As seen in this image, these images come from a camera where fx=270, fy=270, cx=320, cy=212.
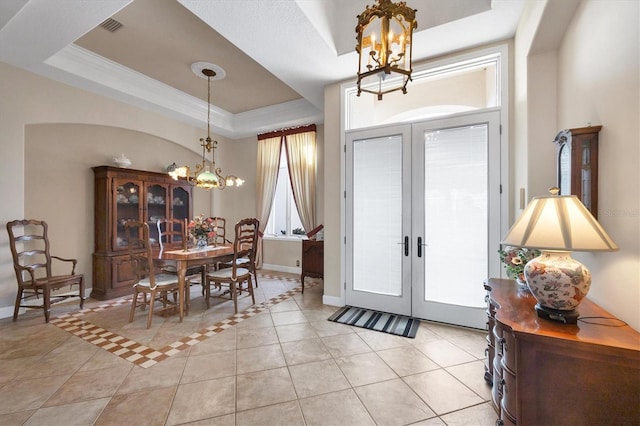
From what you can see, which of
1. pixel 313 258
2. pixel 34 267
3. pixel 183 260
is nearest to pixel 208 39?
pixel 183 260

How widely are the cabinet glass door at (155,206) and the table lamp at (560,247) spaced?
5.20 m

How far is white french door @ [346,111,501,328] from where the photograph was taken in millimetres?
2930

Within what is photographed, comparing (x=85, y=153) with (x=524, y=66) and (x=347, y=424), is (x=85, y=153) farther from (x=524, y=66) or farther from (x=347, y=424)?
(x=524, y=66)

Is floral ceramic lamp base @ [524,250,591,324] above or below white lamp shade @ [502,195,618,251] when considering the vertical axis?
below

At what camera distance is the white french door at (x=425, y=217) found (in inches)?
Answer: 115

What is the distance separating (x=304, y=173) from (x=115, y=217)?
3.25 metres

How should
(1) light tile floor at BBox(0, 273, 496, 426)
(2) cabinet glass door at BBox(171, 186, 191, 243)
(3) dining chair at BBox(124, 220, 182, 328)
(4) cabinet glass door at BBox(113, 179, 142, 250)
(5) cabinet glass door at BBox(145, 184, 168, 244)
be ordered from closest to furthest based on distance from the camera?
(1) light tile floor at BBox(0, 273, 496, 426), (3) dining chair at BBox(124, 220, 182, 328), (4) cabinet glass door at BBox(113, 179, 142, 250), (5) cabinet glass door at BBox(145, 184, 168, 244), (2) cabinet glass door at BBox(171, 186, 191, 243)

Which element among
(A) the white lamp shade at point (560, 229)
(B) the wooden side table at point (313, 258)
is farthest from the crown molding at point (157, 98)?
(A) the white lamp shade at point (560, 229)

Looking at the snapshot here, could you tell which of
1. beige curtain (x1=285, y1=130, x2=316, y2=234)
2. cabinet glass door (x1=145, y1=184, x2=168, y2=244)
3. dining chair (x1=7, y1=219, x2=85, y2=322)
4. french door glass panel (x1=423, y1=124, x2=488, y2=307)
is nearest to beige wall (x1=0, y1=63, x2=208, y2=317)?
dining chair (x1=7, y1=219, x2=85, y2=322)

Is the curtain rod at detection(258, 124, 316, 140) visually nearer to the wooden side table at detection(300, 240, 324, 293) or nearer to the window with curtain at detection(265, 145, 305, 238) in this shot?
the window with curtain at detection(265, 145, 305, 238)

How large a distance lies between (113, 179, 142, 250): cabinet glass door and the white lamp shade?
5059mm

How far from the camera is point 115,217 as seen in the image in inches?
167

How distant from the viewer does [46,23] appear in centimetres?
264

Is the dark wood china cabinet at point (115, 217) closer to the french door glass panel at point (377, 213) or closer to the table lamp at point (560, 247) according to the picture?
the french door glass panel at point (377, 213)
